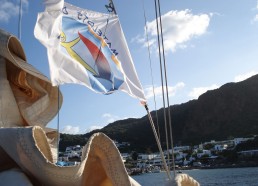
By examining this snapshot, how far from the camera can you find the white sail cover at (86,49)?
13.5 feet

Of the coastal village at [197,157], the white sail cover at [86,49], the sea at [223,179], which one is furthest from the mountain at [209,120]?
the white sail cover at [86,49]

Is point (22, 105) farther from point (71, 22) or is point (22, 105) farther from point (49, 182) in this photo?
point (49, 182)

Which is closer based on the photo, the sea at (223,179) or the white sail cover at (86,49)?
the white sail cover at (86,49)

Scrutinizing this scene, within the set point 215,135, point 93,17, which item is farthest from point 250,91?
point 93,17

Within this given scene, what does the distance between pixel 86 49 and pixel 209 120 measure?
461 ft

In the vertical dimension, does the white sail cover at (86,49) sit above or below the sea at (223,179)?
above

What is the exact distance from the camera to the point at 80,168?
2.60 m

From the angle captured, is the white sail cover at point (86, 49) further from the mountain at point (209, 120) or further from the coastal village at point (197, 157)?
the mountain at point (209, 120)

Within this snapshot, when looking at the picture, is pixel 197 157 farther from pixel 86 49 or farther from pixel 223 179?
pixel 86 49

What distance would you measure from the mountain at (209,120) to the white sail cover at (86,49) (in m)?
115

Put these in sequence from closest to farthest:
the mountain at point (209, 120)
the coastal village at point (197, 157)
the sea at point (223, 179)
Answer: the sea at point (223, 179) < the coastal village at point (197, 157) < the mountain at point (209, 120)

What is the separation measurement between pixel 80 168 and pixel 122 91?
1.71m

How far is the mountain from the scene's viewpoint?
12688 cm

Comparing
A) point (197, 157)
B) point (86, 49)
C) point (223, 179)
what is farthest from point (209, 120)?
point (86, 49)
